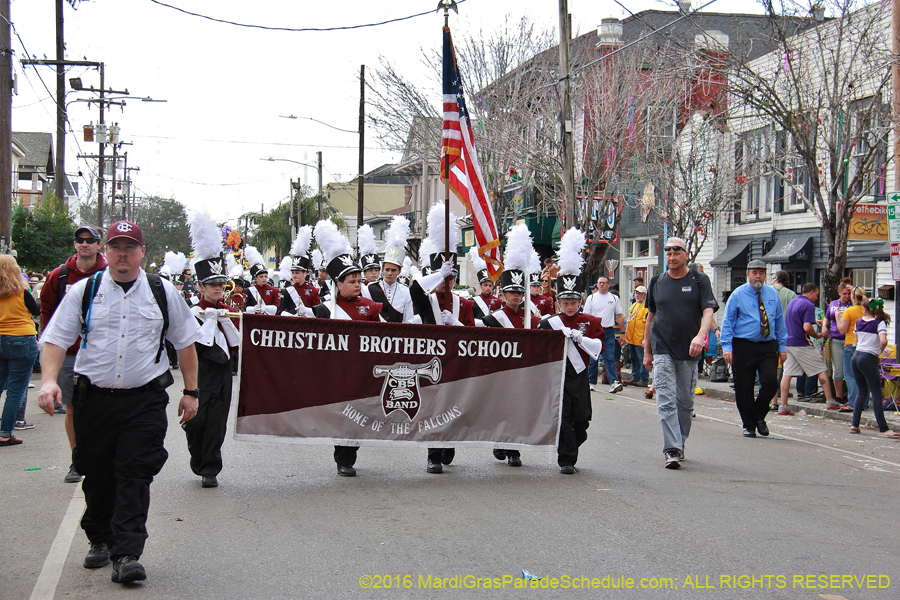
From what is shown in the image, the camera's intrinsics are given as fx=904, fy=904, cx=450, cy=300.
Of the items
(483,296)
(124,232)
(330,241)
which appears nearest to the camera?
(124,232)

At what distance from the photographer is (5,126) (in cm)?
1695

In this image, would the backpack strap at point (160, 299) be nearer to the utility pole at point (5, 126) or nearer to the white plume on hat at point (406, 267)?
the white plume on hat at point (406, 267)

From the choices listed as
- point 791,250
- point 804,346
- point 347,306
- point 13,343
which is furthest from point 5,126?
point 791,250

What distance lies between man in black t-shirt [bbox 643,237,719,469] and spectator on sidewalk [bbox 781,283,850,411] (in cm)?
508

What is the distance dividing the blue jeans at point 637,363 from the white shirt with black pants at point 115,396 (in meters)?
12.1

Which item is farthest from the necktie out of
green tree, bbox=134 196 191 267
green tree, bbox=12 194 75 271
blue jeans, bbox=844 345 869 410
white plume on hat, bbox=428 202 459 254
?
green tree, bbox=134 196 191 267

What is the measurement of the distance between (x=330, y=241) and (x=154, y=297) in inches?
241

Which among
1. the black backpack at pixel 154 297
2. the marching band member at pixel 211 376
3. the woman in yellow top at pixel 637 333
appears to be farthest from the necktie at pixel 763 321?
the black backpack at pixel 154 297

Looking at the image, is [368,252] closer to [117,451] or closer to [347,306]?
[347,306]

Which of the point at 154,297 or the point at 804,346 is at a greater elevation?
the point at 154,297

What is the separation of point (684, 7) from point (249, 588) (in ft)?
42.6

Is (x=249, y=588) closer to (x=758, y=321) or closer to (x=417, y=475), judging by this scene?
(x=417, y=475)

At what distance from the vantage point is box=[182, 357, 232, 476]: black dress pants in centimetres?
721

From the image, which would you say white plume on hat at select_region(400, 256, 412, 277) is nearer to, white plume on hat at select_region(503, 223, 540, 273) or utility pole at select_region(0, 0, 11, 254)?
white plume on hat at select_region(503, 223, 540, 273)
